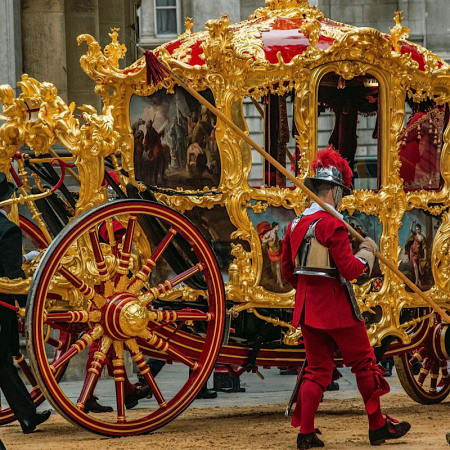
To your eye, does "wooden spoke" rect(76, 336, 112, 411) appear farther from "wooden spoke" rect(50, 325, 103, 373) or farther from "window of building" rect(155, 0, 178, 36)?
"window of building" rect(155, 0, 178, 36)

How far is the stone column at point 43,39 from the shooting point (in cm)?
1327

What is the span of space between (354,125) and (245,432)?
2.69 meters

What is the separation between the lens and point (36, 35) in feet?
43.6

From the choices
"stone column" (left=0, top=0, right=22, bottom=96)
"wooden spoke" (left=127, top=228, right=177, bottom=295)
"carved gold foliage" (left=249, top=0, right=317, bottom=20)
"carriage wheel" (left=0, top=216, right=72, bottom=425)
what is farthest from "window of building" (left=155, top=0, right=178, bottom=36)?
"wooden spoke" (left=127, top=228, right=177, bottom=295)

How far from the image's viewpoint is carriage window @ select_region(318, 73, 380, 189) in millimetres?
9062

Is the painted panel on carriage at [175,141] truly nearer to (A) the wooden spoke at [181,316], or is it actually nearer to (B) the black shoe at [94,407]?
(A) the wooden spoke at [181,316]

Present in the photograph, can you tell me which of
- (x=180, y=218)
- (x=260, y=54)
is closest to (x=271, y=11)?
(x=260, y=54)

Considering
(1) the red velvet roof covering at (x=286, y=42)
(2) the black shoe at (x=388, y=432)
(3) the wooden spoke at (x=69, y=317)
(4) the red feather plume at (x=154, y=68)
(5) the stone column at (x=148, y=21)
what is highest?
(5) the stone column at (x=148, y=21)

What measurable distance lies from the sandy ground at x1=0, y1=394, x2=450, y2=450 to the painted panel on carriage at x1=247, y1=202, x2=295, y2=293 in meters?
0.99

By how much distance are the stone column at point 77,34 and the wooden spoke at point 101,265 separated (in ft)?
21.4

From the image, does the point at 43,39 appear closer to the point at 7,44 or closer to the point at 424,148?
the point at 7,44

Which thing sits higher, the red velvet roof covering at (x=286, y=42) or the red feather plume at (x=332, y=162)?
the red velvet roof covering at (x=286, y=42)

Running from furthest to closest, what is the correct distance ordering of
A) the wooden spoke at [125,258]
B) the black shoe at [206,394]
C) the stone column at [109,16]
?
the stone column at [109,16], the black shoe at [206,394], the wooden spoke at [125,258]

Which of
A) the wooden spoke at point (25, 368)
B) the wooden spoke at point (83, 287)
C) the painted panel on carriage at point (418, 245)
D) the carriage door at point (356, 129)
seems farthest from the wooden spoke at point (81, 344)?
the painted panel on carriage at point (418, 245)
